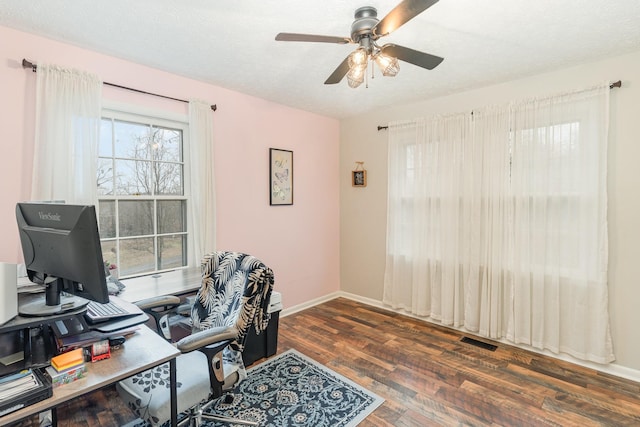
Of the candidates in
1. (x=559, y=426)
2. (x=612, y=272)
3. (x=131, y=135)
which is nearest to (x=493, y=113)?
(x=612, y=272)

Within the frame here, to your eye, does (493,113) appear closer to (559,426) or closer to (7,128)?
(559,426)

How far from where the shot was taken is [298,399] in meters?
2.18

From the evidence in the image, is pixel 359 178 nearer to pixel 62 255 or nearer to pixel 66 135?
pixel 66 135

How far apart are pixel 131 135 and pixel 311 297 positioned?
2679 millimetres

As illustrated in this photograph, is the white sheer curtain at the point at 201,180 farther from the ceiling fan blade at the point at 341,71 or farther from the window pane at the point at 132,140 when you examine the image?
the ceiling fan blade at the point at 341,71

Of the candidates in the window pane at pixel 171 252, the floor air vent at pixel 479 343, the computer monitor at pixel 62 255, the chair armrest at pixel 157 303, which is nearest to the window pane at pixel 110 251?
the window pane at pixel 171 252

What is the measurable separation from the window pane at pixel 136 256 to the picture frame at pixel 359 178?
2.47m

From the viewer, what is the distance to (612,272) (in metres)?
2.47

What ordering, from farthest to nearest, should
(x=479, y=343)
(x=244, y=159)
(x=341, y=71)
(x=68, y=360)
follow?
(x=244, y=159)
(x=479, y=343)
(x=341, y=71)
(x=68, y=360)

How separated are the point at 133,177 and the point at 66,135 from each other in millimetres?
562

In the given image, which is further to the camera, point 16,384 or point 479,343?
point 479,343

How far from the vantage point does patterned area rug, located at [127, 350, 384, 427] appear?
1.99 meters

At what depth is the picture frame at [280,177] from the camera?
3.54 m

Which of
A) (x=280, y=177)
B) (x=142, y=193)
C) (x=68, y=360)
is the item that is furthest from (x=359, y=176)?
(x=68, y=360)
